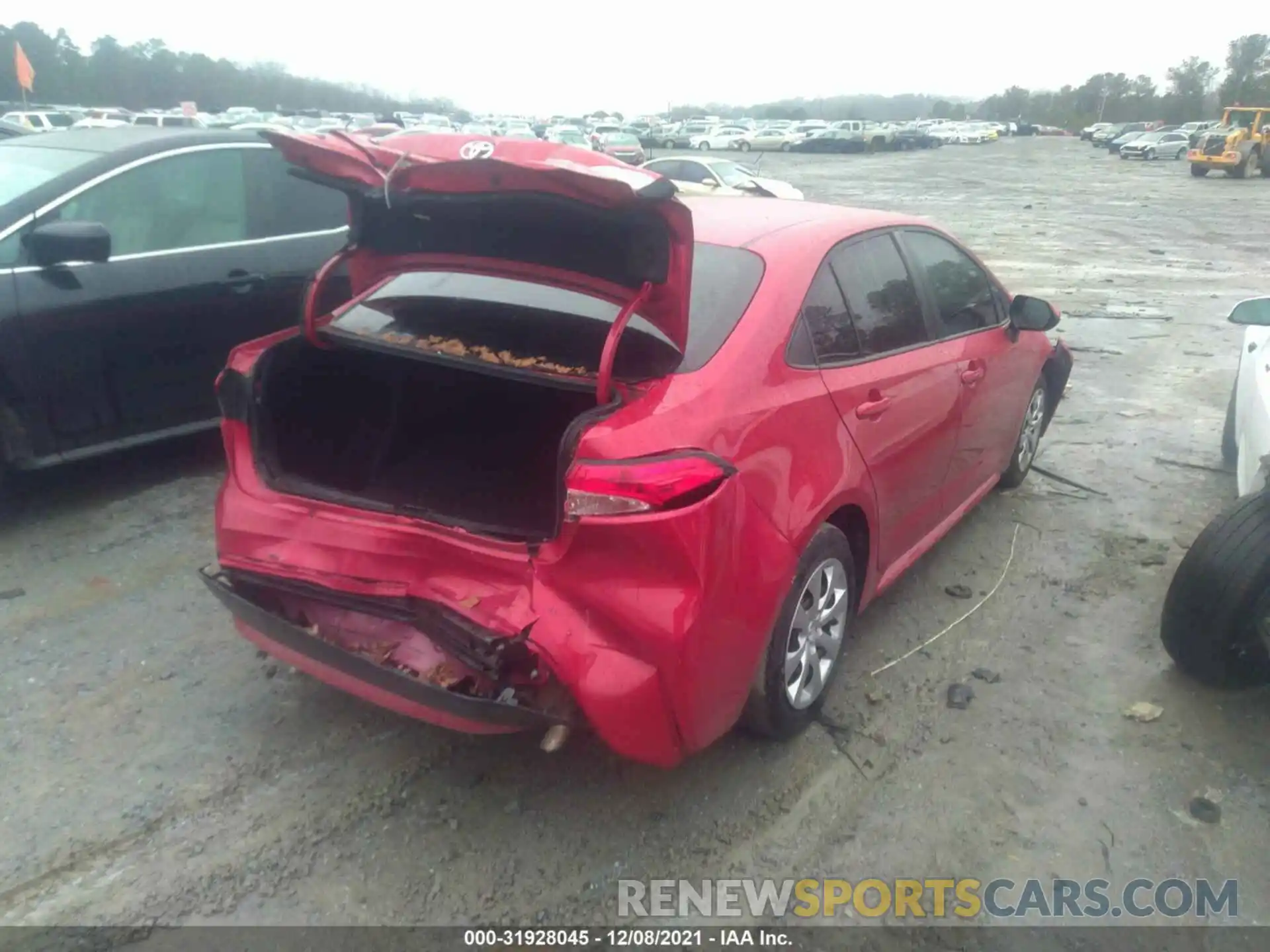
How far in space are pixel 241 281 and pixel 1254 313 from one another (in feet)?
15.8

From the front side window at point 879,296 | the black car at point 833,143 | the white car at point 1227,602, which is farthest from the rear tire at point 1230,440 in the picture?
the black car at point 833,143

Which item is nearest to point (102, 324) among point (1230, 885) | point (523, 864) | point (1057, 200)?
point (523, 864)

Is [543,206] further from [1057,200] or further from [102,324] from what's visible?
[1057,200]

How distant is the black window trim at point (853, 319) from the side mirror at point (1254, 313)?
129 cm

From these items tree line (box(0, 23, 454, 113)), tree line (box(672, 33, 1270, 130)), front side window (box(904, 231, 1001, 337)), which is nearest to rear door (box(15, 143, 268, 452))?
front side window (box(904, 231, 1001, 337))

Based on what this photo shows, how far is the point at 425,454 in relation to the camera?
143 inches

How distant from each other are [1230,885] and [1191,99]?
102 meters

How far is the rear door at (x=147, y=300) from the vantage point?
4551mm

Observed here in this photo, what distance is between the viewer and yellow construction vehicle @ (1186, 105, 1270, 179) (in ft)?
123

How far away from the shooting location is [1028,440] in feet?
17.9

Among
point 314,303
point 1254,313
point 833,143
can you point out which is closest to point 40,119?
point 314,303

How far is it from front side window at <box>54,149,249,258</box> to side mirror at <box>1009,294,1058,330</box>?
12.8 ft

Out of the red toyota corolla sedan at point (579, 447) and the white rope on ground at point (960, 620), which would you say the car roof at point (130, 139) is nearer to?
the red toyota corolla sedan at point (579, 447)

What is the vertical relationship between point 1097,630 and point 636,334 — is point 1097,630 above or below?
below
